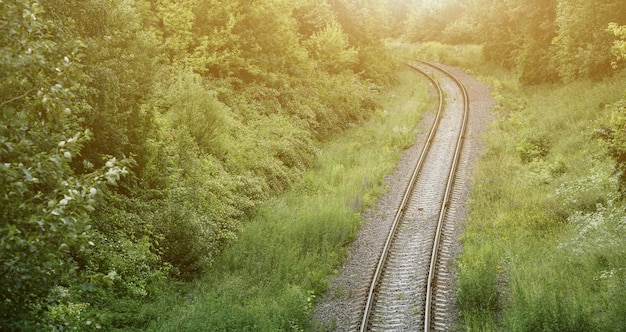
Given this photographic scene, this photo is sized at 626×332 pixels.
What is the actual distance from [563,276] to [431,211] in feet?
20.1

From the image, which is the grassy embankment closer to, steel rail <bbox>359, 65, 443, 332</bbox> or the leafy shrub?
the leafy shrub

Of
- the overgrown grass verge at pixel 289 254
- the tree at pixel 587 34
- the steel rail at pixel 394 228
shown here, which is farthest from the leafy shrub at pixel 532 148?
the tree at pixel 587 34

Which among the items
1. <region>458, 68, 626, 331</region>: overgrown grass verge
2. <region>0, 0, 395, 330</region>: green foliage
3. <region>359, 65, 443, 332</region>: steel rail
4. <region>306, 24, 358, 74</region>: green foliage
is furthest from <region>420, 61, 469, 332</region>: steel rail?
<region>306, 24, 358, 74</region>: green foliage

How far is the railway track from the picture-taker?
37.9ft

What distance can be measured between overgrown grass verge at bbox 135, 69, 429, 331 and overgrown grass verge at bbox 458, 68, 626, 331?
12.6 ft

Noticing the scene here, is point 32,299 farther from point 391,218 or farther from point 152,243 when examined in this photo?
point 391,218

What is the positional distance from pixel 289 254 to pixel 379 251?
2.71 metres

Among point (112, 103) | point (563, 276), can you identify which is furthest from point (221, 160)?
point (563, 276)

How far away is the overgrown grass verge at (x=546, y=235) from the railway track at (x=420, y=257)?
0.69 metres

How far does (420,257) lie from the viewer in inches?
562

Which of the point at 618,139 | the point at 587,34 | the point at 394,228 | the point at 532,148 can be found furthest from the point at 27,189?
the point at 587,34

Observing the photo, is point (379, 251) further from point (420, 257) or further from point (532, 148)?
point (532, 148)

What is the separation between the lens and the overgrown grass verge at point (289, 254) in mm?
11023

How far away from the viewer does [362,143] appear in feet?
86.9
